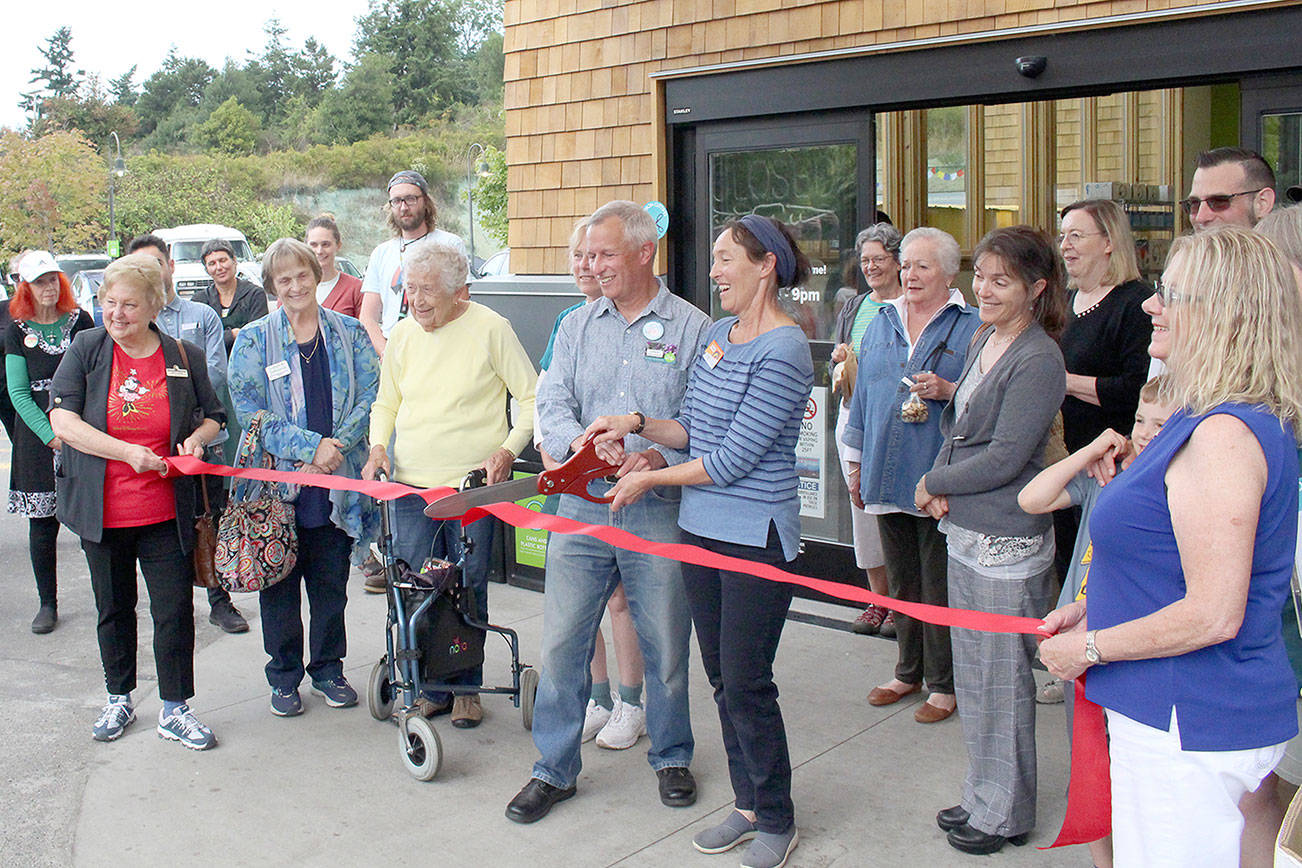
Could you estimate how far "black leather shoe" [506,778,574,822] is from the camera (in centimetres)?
375

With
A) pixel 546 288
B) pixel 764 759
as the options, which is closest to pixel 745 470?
pixel 764 759

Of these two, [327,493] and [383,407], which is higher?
[383,407]

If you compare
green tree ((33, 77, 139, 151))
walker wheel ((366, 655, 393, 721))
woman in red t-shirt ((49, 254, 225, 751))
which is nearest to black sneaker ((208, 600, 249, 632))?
woman in red t-shirt ((49, 254, 225, 751))

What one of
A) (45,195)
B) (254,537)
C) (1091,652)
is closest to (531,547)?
(254,537)

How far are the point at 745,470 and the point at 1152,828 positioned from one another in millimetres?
1431

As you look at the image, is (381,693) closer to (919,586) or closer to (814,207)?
(919,586)

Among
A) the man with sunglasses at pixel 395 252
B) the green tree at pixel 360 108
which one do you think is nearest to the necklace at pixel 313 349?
the man with sunglasses at pixel 395 252

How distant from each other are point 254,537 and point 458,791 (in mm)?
1255

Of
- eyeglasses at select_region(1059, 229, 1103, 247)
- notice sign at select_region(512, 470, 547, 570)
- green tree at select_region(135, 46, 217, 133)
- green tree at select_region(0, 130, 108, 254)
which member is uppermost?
green tree at select_region(135, 46, 217, 133)

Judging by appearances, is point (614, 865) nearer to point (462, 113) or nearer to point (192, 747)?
point (192, 747)

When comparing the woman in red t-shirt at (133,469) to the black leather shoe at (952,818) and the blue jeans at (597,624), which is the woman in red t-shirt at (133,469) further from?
the black leather shoe at (952,818)

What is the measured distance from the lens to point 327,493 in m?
4.66

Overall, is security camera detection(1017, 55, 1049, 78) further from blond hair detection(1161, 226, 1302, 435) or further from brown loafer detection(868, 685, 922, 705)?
blond hair detection(1161, 226, 1302, 435)

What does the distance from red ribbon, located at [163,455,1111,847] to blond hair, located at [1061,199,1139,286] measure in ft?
4.59
